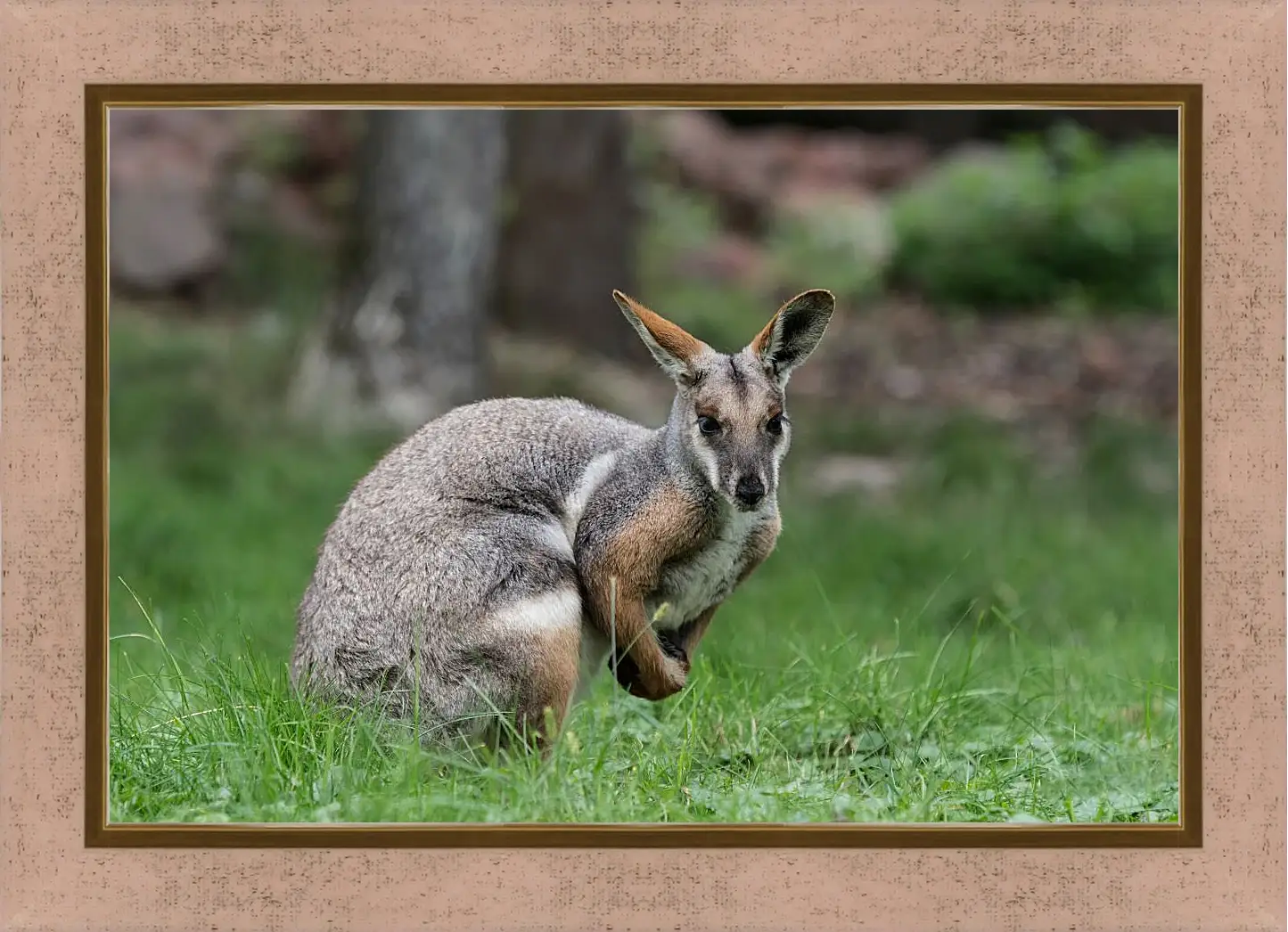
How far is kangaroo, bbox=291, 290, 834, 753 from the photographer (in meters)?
5.08

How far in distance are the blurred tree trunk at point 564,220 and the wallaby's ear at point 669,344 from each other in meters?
9.07

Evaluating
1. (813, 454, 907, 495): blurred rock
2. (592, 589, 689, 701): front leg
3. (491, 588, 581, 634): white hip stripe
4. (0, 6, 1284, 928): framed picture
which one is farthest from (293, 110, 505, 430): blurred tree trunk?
(491, 588, 581, 634): white hip stripe

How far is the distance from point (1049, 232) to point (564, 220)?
4.93 meters

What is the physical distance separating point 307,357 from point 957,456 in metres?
5.19

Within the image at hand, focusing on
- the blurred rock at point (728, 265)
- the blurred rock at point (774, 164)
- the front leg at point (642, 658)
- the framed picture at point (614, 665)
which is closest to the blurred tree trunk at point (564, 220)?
the blurred rock at point (728, 265)

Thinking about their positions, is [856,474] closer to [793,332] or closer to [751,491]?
[793,332]

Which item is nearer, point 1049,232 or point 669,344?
point 669,344

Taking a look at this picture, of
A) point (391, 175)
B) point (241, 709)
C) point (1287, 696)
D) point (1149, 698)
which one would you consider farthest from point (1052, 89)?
point (391, 175)

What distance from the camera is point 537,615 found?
5.11 metres

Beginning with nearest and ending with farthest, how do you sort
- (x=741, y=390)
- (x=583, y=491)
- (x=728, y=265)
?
1. (x=741, y=390)
2. (x=583, y=491)
3. (x=728, y=265)

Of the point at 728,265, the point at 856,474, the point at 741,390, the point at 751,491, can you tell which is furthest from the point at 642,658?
the point at 728,265

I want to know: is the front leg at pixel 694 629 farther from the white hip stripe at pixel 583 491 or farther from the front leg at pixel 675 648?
the white hip stripe at pixel 583 491

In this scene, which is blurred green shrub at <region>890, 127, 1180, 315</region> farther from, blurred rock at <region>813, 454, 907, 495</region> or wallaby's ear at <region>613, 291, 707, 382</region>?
wallaby's ear at <region>613, 291, 707, 382</region>

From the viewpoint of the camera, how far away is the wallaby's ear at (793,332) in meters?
4.97
